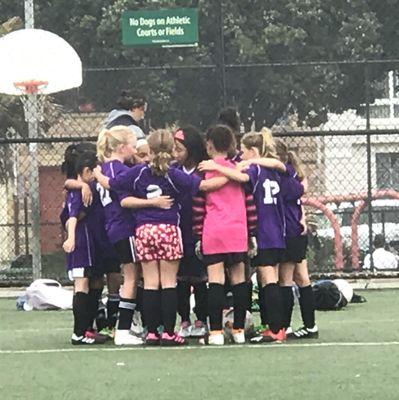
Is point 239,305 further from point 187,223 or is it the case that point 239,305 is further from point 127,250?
point 127,250

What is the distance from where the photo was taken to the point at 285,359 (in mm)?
9195

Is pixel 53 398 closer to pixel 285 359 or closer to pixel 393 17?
pixel 285 359

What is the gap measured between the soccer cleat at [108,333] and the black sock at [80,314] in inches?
12.9

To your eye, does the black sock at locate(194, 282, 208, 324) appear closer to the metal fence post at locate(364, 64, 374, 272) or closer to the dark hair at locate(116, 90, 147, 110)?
the dark hair at locate(116, 90, 147, 110)

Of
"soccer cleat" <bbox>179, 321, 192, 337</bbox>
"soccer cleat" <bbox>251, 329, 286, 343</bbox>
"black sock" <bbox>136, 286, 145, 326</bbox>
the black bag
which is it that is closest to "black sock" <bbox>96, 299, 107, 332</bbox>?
"black sock" <bbox>136, 286, 145, 326</bbox>

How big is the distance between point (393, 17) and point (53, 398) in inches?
794

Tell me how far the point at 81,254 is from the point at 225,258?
108 centimetres

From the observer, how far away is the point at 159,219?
10.2 metres

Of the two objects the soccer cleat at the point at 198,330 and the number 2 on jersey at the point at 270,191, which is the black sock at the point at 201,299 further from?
the number 2 on jersey at the point at 270,191

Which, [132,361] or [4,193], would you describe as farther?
[4,193]

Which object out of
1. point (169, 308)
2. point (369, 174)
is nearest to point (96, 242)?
point (169, 308)

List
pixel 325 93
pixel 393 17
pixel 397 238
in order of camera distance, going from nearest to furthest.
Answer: pixel 397 238
pixel 325 93
pixel 393 17

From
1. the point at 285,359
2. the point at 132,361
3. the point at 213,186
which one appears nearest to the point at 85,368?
the point at 132,361

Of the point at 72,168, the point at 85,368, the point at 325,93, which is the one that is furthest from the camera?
the point at 325,93
